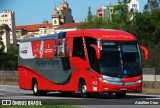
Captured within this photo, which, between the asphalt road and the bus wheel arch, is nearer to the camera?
the asphalt road

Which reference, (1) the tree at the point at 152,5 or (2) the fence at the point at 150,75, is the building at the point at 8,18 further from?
(1) the tree at the point at 152,5

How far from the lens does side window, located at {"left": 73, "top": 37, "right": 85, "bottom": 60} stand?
2469cm

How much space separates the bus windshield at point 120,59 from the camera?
23656mm

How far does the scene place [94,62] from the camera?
78.5ft

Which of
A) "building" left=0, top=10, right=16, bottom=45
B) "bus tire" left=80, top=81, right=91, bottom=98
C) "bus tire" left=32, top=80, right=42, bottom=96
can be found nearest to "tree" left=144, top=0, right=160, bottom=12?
"building" left=0, top=10, right=16, bottom=45

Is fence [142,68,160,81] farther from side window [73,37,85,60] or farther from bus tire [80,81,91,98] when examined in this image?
bus tire [80,81,91,98]

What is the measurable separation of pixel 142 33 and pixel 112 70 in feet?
212

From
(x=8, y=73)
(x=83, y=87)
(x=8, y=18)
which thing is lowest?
(x=8, y=73)

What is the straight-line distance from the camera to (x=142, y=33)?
287 ft

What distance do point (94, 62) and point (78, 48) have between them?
152 cm

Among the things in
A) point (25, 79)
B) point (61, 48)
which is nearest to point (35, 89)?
point (25, 79)

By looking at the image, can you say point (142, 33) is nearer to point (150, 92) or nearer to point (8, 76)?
point (8, 76)

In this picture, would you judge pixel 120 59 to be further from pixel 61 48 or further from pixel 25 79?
pixel 25 79

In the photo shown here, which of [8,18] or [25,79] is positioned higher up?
[8,18]
